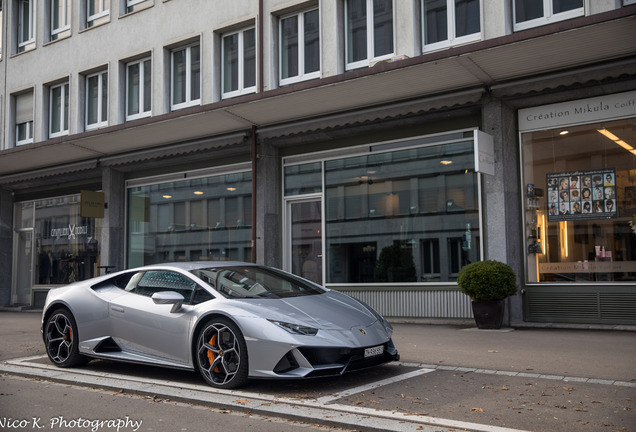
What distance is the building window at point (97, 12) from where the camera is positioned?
2003cm

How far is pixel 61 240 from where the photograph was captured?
21078 mm

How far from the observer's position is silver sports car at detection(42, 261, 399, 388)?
252 inches

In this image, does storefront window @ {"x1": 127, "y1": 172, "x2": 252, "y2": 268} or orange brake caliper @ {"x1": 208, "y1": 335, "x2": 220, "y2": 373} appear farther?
storefront window @ {"x1": 127, "y1": 172, "x2": 252, "y2": 268}

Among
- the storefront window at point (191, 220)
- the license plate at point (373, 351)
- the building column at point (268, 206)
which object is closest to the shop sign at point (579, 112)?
the building column at point (268, 206)

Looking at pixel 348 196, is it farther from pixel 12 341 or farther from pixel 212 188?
pixel 12 341

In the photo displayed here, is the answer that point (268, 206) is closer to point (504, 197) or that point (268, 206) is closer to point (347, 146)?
point (347, 146)

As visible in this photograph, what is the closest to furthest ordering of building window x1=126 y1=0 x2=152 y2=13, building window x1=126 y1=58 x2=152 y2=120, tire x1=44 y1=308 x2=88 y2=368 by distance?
1. tire x1=44 y1=308 x2=88 y2=368
2. building window x1=126 y1=0 x2=152 y2=13
3. building window x1=126 y1=58 x2=152 y2=120

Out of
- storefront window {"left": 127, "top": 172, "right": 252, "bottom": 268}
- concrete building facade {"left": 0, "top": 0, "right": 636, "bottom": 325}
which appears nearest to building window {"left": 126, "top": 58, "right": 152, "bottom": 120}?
concrete building facade {"left": 0, "top": 0, "right": 636, "bottom": 325}

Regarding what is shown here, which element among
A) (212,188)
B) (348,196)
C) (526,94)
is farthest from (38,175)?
(526,94)

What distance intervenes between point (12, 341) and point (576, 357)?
9001 millimetres

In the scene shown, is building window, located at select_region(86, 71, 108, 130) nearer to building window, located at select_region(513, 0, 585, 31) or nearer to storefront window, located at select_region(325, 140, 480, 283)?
storefront window, located at select_region(325, 140, 480, 283)

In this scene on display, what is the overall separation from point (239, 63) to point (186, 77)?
1930mm

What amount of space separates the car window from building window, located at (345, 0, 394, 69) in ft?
27.4

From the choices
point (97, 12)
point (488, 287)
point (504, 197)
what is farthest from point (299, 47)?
point (97, 12)
